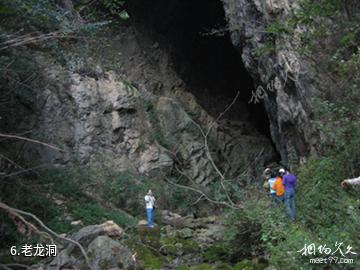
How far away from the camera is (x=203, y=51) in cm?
1983

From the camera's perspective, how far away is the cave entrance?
62.8ft

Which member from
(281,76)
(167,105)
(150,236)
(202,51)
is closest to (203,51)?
(202,51)

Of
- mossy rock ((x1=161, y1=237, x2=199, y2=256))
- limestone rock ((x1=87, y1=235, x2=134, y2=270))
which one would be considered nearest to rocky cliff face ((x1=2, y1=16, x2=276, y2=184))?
mossy rock ((x1=161, y1=237, x2=199, y2=256))

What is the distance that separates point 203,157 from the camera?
55.5 ft

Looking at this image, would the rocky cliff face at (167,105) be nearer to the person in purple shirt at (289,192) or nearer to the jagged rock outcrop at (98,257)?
the person in purple shirt at (289,192)

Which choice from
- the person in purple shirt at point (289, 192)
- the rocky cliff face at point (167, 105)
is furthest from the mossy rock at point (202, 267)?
the rocky cliff face at point (167, 105)

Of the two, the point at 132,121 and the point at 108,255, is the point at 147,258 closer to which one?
the point at 108,255

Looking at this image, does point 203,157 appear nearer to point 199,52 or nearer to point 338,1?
point 199,52

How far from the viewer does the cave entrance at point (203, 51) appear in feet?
62.8

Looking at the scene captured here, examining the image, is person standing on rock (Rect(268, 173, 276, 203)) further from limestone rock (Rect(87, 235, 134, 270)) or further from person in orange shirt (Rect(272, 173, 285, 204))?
limestone rock (Rect(87, 235, 134, 270))

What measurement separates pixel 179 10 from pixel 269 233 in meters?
14.6

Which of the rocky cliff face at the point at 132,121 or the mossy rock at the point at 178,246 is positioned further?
the rocky cliff face at the point at 132,121

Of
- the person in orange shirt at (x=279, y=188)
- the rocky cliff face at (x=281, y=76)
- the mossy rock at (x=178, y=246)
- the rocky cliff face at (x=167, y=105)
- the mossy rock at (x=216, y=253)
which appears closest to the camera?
the mossy rock at (x=216, y=253)

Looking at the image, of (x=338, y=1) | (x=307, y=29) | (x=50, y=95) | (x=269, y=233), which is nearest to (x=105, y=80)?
(x=50, y=95)
